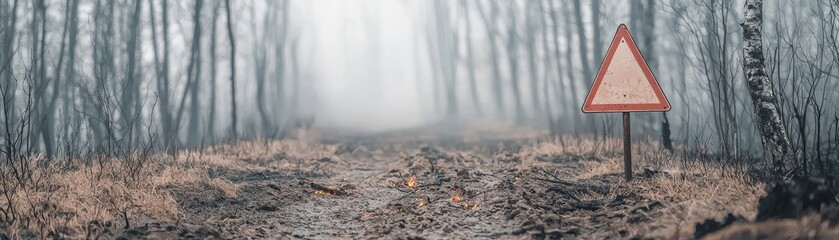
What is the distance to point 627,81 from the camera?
6715 millimetres

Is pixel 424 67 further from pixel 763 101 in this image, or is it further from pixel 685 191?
pixel 685 191

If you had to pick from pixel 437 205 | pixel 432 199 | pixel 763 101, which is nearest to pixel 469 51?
pixel 432 199

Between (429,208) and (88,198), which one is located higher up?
(88,198)

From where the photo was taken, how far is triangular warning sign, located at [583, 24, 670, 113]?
21.8 feet

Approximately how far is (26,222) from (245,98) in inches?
1487

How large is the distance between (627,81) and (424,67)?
5387 cm

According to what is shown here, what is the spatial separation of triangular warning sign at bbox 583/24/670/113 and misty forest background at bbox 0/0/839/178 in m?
1.45

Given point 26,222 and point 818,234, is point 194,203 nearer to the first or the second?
point 26,222

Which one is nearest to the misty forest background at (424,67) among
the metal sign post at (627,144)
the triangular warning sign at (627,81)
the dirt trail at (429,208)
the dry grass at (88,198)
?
the dry grass at (88,198)

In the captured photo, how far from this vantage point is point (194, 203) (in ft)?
22.9

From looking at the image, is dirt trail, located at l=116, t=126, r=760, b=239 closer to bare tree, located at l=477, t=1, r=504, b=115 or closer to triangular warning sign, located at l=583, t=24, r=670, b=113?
triangular warning sign, located at l=583, t=24, r=670, b=113

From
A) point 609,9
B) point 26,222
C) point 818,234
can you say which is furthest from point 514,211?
point 609,9

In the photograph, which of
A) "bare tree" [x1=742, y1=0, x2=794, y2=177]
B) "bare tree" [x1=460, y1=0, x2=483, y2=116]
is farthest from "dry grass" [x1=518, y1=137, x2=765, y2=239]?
"bare tree" [x1=460, y1=0, x2=483, y2=116]

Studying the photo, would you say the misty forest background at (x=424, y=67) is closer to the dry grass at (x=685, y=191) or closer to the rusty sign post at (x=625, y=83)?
the dry grass at (x=685, y=191)
